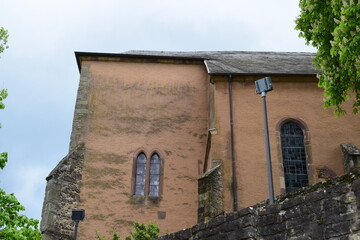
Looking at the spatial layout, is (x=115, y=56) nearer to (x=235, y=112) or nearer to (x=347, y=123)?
(x=235, y=112)

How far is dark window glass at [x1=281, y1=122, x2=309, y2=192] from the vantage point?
48.9 ft

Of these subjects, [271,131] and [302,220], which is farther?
[271,131]

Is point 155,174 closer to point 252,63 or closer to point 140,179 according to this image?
point 140,179

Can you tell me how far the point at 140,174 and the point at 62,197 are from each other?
10.2 feet

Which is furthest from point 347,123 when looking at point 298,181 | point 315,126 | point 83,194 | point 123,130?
point 83,194

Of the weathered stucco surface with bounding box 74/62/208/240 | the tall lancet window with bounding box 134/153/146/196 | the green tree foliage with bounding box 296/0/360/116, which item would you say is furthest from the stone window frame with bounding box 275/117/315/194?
the tall lancet window with bounding box 134/153/146/196

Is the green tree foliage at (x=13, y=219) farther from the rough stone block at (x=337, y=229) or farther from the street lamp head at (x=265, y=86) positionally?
the rough stone block at (x=337, y=229)

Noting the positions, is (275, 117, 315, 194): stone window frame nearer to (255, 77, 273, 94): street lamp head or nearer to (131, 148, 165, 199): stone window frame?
(131, 148, 165, 199): stone window frame

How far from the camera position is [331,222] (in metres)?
5.08

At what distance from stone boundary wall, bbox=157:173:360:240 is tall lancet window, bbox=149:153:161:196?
1079 cm

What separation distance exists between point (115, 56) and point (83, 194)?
247 inches

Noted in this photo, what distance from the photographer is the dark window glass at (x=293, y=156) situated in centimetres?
1491

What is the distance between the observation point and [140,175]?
1728 centimetres

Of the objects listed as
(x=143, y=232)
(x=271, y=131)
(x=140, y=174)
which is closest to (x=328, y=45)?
(x=271, y=131)
